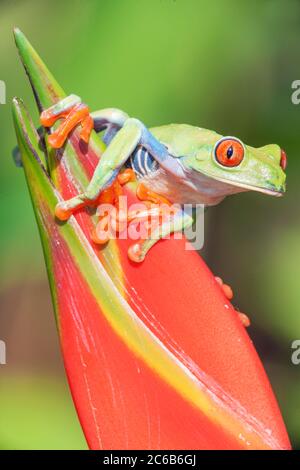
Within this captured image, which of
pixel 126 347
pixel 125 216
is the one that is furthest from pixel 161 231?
pixel 126 347

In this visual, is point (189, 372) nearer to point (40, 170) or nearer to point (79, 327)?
point (79, 327)

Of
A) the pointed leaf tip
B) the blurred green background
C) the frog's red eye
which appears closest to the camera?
the pointed leaf tip

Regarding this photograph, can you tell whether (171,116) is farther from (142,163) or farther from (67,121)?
(67,121)

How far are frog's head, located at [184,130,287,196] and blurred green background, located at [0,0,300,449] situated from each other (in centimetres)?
58

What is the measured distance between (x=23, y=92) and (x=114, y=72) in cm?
25

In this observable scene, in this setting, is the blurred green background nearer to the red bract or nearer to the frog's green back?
the frog's green back

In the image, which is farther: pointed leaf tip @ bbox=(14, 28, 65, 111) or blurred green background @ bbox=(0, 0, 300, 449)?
blurred green background @ bbox=(0, 0, 300, 449)

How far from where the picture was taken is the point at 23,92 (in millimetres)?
1783

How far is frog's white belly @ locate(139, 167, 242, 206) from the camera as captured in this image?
3.89ft

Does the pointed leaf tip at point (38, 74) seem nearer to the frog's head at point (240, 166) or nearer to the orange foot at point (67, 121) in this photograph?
the orange foot at point (67, 121)

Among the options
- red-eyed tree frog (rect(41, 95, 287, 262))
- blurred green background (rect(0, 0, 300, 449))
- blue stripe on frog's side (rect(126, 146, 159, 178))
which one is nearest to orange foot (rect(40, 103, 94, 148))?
red-eyed tree frog (rect(41, 95, 287, 262))

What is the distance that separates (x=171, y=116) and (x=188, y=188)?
58 centimetres

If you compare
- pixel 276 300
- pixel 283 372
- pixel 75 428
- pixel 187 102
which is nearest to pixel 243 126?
pixel 187 102

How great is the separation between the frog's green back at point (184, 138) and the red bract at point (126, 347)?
0.69 feet
